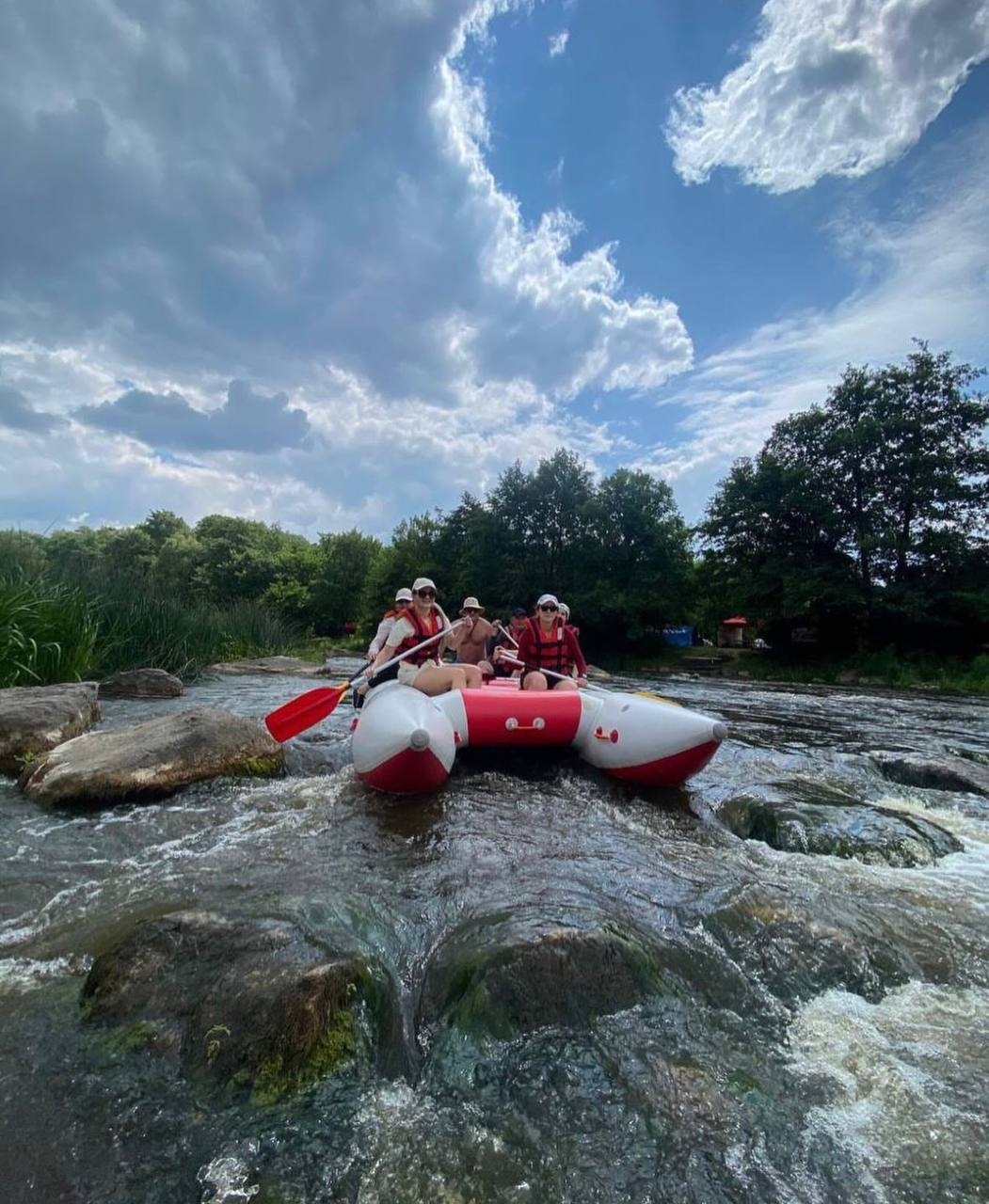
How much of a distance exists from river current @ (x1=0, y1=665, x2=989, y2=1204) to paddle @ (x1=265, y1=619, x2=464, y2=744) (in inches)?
50.0

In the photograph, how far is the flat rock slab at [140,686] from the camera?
336 inches

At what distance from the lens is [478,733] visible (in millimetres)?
5059

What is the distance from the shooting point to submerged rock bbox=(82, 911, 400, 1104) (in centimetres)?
190

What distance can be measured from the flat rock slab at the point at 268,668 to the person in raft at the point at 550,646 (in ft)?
27.0

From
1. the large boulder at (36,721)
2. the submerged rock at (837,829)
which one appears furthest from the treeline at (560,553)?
the submerged rock at (837,829)

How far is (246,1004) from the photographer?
2016 mm

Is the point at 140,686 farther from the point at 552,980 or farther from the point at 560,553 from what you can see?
the point at 560,553

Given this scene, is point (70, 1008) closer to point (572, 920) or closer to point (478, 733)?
point (572, 920)

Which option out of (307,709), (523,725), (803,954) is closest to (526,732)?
(523,725)

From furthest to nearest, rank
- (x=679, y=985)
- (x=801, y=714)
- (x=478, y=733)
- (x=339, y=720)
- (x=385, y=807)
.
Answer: (x=801, y=714)
(x=339, y=720)
(x=478, y=733)
(x=385, y=807)
(x=679, y=985)

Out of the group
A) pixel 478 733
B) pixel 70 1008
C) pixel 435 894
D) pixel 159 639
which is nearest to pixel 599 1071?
pixel 435 894

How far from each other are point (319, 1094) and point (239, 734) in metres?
3.57

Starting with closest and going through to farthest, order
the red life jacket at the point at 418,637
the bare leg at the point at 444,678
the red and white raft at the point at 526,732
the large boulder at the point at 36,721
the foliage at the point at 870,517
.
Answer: the red and white raft at the point at 526,732 → the large boulder at the point at 36,721 → the bare leg at the point at 444,678 → the red life jacket at the point at 418,637 → the foliage at the point at 870,517

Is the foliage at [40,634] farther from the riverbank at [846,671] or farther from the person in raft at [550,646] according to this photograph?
the riverbank at [846,671]
